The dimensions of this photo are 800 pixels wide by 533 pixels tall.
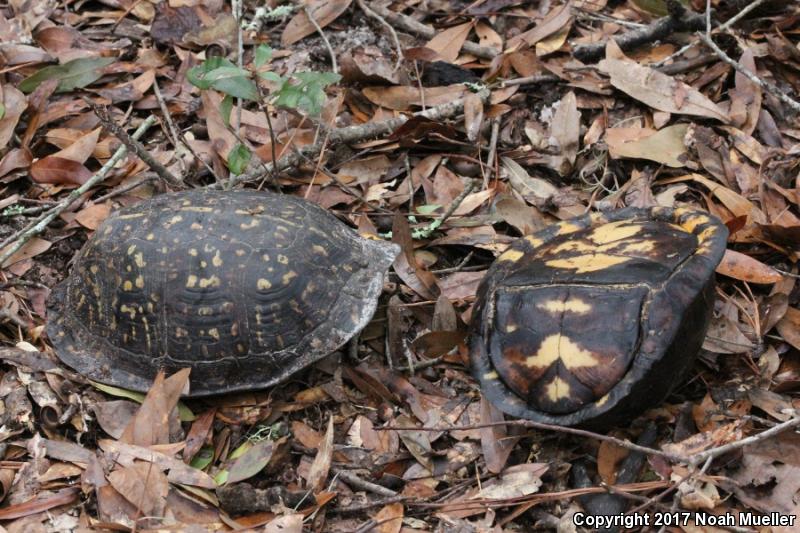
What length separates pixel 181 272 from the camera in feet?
11.5

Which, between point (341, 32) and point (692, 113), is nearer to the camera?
point (692, 113)

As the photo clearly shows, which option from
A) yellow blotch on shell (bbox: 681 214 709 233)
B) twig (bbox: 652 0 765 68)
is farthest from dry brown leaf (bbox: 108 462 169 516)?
twig (bbox: 652 0 765 68)

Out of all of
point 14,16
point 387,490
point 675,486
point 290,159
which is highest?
point 14,16

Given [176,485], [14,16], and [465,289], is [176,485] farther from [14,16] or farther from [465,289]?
[14,16]

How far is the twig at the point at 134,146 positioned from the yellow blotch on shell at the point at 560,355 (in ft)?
6.62

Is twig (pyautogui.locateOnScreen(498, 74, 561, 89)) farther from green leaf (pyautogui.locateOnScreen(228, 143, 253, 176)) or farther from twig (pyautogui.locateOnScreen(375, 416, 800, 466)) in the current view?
twig (pyautogui.locateOnScreen(375, 416, 800, 466))

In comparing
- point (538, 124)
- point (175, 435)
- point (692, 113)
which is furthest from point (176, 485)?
point (692, 113)

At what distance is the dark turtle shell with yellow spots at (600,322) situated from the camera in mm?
3047

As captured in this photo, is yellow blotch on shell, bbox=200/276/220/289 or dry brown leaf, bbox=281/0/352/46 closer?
yellow blotch on shell, bbox=200/276/220/289

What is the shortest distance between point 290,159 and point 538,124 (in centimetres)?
134

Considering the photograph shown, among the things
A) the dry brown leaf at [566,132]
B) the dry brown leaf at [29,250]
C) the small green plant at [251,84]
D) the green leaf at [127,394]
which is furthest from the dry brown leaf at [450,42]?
the green leaf at [127,394]

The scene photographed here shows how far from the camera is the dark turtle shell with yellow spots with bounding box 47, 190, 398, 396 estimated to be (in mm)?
3506

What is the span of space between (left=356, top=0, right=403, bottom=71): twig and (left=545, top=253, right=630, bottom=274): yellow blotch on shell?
1.86 meters

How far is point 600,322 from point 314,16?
2817 mm
